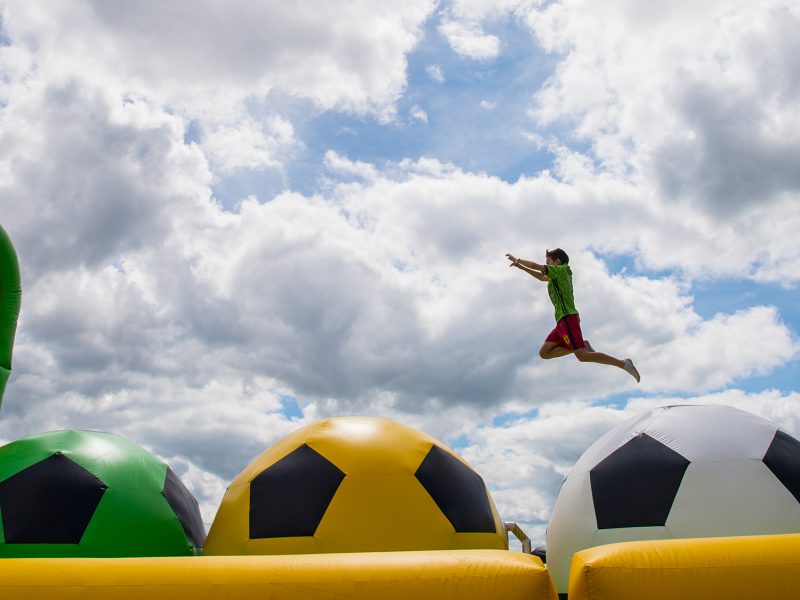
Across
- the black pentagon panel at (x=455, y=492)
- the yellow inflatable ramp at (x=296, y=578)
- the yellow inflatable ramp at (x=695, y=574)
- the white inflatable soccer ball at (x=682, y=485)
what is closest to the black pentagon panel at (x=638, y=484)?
the white inflatable soccer ball at (x=682, y=485)

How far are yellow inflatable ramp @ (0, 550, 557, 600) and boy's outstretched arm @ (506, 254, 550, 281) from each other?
4.24 m

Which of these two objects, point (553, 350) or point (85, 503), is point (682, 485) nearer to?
point (553, 350)

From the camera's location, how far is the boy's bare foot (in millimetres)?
8078

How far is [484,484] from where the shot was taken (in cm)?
599

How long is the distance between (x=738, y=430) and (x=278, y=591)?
318 cm

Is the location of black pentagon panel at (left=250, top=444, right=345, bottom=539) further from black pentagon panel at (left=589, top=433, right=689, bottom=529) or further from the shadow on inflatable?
black pentagon panel at (left=589, top=433, right=689, bottom=529)

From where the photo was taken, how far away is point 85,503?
507 centimetres

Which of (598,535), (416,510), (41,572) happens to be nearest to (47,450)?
(41,572)

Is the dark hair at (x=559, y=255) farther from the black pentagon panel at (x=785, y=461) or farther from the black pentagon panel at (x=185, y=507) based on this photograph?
the black pentagon panel at (x=185, y=507)

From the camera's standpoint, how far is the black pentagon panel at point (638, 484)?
15.8 feet

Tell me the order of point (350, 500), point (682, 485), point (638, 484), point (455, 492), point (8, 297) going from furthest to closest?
point (8, 297) < point (455, 492) < point (350, 500) < point (638, 484) < point (682, 485)

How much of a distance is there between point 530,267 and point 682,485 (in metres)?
3.38

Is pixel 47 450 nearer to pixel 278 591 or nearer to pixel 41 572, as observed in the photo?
pixel 41 572

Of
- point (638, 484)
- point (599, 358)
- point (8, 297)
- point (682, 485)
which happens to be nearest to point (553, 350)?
point (599, 358)
